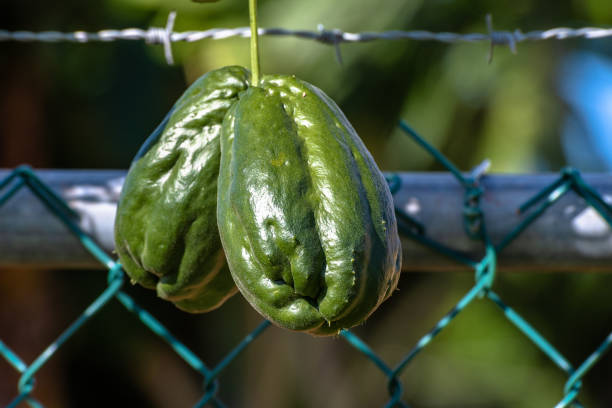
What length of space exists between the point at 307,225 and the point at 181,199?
0.16 metres

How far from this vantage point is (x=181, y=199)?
2.27ft

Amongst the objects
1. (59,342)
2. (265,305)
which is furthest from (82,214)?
(265,305)

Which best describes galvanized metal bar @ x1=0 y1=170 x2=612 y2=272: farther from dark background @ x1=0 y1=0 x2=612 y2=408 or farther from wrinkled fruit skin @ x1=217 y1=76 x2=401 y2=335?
dark background @ x1=0 y1=0 x2=612 y2=408

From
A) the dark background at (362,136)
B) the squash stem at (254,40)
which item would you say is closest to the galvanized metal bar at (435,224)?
the squash stem at (254,40)

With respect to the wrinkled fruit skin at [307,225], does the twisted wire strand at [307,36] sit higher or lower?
higher

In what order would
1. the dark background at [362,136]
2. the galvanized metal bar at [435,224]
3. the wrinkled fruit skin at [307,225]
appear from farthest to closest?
the dark background at [362,136]
the galvanized metal bar at [435,224]
the wrinkled fruit skin at [307,225]

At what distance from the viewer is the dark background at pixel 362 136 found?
19.6 feet

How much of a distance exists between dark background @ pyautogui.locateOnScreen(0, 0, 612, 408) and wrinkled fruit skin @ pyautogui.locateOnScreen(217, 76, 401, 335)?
5161mm

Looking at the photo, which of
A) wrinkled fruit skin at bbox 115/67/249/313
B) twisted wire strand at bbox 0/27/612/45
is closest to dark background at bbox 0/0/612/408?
twisted wire strand at bbox 0/27/612/45

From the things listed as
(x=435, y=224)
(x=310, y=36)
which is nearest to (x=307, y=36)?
(x=310, y=36)

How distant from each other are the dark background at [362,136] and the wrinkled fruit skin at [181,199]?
5051 mm

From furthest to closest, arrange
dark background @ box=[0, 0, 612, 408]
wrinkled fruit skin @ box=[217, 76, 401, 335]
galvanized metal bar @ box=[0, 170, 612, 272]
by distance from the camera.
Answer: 1. dark background @ box=[0, 0, 612, 408]
2. galvanized metal bar @ box=[0, 170, 612, 272]
3. wrinkled fruit skin @ box=[217, 76, 401, 335]

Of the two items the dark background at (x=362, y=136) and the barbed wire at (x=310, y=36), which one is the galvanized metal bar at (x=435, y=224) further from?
the dark background at (x=362, y=136)

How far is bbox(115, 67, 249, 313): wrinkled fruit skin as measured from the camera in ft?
2.29
